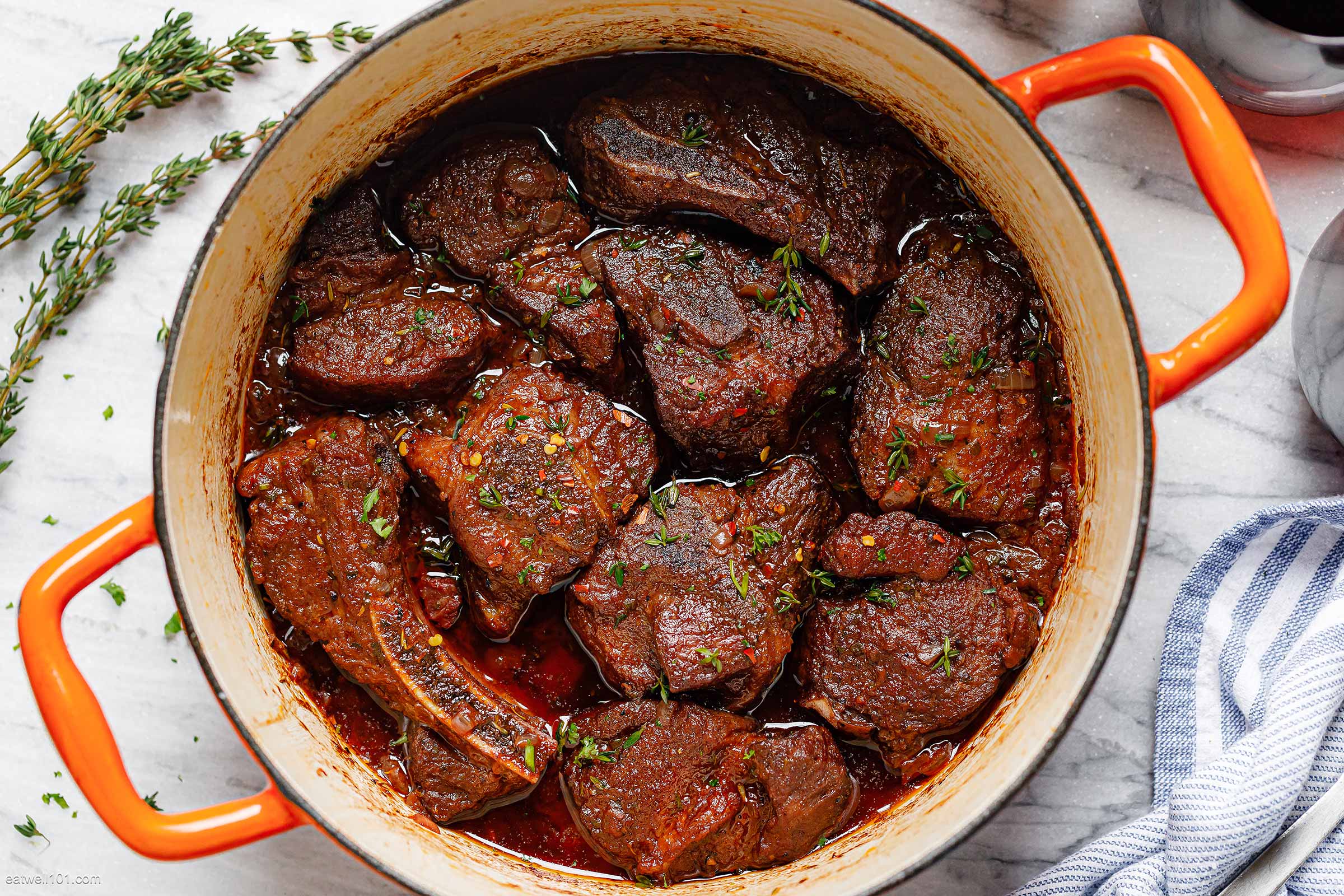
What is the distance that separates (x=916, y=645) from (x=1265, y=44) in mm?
1602

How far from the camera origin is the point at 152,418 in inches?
103

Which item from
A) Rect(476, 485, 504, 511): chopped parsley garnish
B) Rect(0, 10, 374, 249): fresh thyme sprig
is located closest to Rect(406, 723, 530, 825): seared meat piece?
Rect(476, 485, 504, 511): chopped parsley garnish

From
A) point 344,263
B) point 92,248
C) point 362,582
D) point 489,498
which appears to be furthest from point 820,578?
point 92,248

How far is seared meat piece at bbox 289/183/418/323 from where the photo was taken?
2.39 metres

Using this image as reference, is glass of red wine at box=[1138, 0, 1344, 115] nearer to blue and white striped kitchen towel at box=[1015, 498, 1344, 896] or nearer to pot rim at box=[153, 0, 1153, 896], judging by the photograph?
pot rim at box=[153, 0, 1153, 896]

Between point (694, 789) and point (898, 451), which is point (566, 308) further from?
point (694, 789)

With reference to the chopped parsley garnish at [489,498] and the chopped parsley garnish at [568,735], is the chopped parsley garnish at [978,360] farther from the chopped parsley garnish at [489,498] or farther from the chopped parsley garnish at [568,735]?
the chopped parsley garnish at [568,735]

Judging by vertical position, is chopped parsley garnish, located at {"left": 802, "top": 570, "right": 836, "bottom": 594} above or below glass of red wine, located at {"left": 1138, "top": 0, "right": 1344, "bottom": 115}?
below

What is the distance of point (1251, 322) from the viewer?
191cm

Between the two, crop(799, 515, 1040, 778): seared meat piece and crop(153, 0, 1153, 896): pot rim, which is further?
crop(799, 515, 1040, 778): seared meat piece

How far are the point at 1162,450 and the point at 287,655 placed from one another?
2243 millimetres

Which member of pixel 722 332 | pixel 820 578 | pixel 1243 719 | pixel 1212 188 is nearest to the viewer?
pixel 1212 188

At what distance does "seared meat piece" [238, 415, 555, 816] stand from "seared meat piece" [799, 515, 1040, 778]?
2.38 ft

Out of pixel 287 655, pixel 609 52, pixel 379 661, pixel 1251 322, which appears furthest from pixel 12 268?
pixel 1251 322
